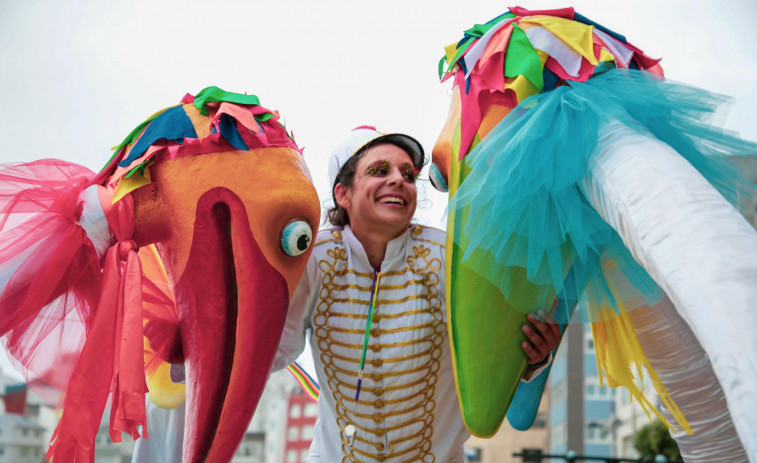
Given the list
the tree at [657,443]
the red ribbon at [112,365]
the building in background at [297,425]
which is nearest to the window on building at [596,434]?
the building in background at [297,425]

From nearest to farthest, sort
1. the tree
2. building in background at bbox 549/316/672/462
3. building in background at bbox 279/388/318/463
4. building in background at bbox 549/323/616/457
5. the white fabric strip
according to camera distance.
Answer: the white fabric strip → the tree → building in background at bbox 279/388/318/463 → building in background at bbox 549/316/672/462 → building in background at bbox 549/323/616/457

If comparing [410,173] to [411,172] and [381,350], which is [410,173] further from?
[381,350]

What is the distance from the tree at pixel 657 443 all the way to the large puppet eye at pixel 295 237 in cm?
978

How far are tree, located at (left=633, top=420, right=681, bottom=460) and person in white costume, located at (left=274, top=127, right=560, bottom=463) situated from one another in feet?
30.6

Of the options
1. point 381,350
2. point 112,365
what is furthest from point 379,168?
point 112,365

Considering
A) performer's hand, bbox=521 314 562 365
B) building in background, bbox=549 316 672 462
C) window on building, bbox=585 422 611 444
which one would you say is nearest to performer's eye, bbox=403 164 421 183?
performer's hand, bbox=521 314 562 365

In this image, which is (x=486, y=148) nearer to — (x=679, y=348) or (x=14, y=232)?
(x=679, y=348)

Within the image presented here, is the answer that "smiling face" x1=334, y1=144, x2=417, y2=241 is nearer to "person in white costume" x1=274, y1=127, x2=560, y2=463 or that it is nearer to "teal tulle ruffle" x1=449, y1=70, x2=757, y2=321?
"person in white costume" x1=274, y1=127, x2=560, y2=463

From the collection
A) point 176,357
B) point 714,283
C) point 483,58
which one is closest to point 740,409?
point 714,283

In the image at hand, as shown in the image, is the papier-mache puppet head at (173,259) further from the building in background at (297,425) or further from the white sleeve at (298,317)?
the building in background at (297,425)

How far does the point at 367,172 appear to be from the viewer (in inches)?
94.0

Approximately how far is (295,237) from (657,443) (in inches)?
394

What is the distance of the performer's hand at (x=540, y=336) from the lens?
206cm

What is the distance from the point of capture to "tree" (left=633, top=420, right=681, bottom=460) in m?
10.7
